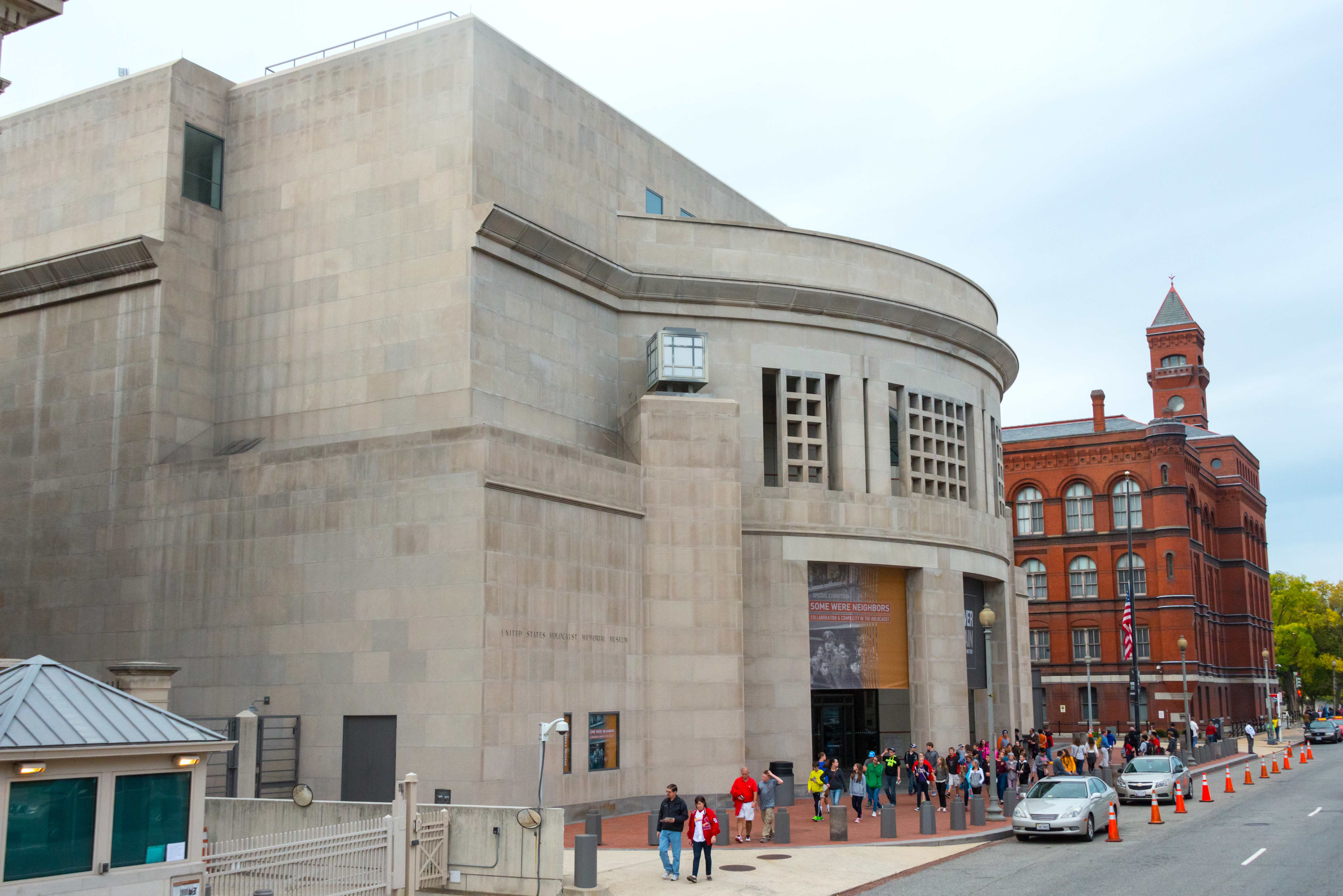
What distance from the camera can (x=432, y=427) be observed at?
29.4m

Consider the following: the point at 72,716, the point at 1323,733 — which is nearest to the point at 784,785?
the point at 72,716

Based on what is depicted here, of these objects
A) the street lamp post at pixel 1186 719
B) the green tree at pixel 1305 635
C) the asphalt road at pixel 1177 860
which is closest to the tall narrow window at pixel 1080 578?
the street lamp post at pixel 1186 719

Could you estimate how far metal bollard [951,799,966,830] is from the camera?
26.9m

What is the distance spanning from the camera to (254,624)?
95.5ft

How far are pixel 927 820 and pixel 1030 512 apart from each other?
60624mm

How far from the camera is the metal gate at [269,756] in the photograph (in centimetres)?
2689

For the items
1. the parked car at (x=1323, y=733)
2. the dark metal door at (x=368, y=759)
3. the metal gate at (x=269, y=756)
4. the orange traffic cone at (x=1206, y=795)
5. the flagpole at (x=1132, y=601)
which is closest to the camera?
the dark metal door at (x=368, y=759)

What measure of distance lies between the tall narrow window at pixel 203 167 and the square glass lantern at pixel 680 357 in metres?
12.9

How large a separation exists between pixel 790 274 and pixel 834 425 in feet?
15.9

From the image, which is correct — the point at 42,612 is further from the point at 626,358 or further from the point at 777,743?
the point at 777,743

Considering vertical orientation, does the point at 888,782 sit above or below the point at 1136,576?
below

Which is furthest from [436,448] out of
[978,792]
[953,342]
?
[953,342]

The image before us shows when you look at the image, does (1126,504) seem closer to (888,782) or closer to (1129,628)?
(1129,628)

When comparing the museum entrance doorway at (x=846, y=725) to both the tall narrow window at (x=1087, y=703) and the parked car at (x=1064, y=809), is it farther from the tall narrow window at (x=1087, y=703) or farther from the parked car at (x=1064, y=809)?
the tall narrow window at (x=1087, y=703)
